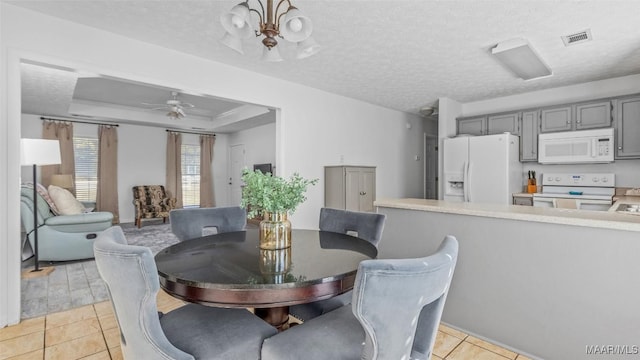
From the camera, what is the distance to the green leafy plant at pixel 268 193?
4.79ft

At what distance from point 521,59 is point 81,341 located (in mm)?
4505

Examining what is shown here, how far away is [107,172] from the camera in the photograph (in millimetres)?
6500

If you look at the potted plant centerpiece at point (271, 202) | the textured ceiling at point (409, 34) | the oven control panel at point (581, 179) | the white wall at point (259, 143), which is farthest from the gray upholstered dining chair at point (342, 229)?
the white wall at point (259, 143)

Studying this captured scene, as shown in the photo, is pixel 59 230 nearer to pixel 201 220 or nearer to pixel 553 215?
pixel 201 220

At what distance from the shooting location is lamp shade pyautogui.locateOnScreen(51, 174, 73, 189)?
5484 mm

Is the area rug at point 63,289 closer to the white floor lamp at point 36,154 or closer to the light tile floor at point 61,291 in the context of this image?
the light tile floor at point 61,291

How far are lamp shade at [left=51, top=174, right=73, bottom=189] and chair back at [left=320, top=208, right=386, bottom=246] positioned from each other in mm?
5642

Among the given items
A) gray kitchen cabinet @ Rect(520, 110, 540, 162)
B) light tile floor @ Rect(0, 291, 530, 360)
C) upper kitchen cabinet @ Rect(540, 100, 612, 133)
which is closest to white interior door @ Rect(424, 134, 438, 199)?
gray kitchen cabinet @ Rect(520, 110, 540, 162)

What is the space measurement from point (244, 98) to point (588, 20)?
325 cm

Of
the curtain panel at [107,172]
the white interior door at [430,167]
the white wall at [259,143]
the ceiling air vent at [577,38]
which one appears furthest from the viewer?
the white wall at [259,143]

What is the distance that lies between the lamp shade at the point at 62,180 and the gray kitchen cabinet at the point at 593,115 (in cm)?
815

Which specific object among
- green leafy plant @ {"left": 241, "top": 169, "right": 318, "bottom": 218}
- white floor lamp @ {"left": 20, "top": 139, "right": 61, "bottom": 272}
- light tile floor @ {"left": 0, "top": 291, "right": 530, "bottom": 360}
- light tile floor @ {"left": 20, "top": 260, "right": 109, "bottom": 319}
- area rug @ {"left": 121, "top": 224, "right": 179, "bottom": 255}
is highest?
white floor lamp @ {"left": 20, "top": 139, "right": 61, "bottom": 272}

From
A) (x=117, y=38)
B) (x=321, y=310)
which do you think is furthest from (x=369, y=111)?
(x=321, y=310)

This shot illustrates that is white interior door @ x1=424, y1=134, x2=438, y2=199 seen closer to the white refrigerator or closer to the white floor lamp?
the white refrigerator
